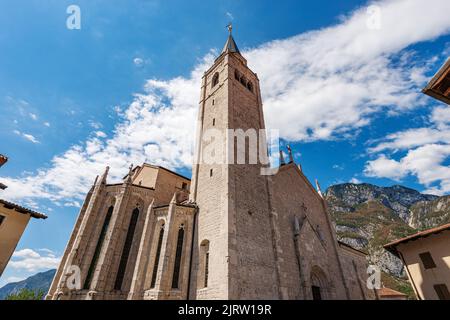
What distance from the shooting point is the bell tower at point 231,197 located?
44.2ft

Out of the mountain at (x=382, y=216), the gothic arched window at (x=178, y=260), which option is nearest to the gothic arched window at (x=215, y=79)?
the gothic arched window at (x=178, y=260)

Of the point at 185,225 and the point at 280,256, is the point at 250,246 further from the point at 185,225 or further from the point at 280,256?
the point at 185,225

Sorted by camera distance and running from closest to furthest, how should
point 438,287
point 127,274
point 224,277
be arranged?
point 224,277 → point 438,287 → point 127,274

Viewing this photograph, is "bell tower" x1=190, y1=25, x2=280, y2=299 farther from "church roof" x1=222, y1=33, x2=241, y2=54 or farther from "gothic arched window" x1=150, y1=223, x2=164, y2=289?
"church roof" x1=222, y1=33, x2=241, y2=54

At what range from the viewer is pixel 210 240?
586 inches

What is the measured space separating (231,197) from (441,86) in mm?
11465

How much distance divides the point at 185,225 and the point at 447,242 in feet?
Answer: 55.1

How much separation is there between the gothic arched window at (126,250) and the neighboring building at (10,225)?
22.0 ft

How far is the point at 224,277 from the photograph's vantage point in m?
12.6

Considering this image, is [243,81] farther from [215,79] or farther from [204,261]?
[204,261]

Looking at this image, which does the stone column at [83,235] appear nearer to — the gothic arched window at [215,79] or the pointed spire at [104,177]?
the pointed spire at [104,177]

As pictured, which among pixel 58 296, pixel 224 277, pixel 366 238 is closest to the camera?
pixel 224 277

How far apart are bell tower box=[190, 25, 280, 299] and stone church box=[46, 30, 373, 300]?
0.07m
